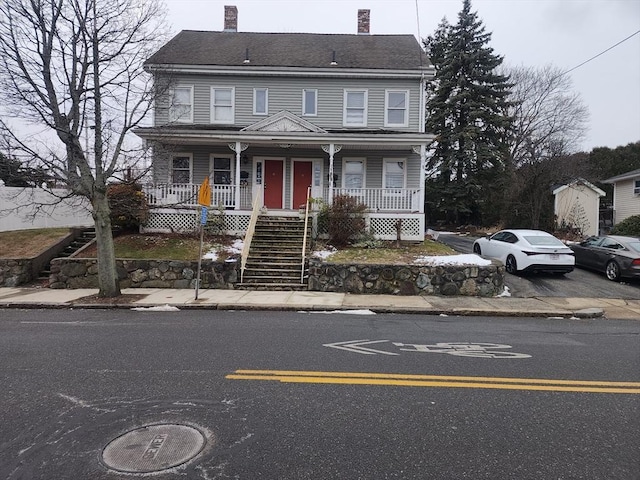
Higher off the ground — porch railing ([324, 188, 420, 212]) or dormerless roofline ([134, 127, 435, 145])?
dormerless roofline ([134, 127, 435, 145])

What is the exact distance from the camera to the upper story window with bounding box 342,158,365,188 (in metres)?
19.1

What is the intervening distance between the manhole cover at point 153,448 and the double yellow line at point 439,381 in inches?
52.9

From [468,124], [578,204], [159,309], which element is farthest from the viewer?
[468,124]

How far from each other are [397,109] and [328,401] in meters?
17.1

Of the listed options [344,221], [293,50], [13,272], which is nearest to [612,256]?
[344,221]

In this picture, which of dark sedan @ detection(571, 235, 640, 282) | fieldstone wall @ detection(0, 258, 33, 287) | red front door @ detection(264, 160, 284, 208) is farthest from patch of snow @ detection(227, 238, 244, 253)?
dark sedan @ detection(571, 235, 640, 282)

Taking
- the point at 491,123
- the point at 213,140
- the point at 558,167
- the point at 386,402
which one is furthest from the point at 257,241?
the point at 491,123

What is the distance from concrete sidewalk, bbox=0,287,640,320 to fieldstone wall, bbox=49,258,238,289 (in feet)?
1.68

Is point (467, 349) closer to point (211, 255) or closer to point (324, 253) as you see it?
point (324, 253)

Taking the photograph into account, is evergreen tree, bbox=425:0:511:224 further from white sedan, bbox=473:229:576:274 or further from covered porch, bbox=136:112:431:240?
white sedan, bbox=473:229:576:274

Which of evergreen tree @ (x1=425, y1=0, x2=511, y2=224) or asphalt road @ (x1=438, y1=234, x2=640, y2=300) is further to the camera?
evergreen tree @ (x1=425, y1=0, x2=511, y2=224)

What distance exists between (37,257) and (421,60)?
17307mm

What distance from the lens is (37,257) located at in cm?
1312

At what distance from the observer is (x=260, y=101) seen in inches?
760
